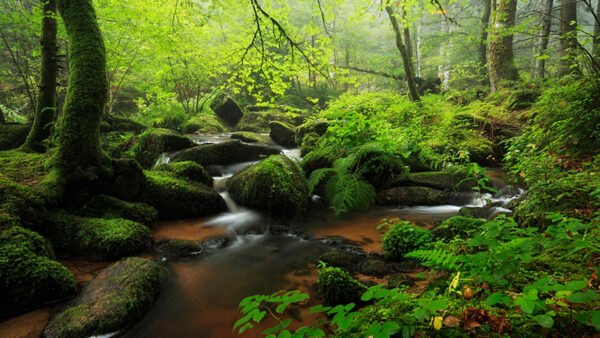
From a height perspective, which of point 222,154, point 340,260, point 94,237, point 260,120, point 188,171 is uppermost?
point 260,120

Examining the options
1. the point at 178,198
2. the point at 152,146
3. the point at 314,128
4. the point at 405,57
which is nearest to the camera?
the point at 178,198

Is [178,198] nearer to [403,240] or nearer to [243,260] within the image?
[243,260]

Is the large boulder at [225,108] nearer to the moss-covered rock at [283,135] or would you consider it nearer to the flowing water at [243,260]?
the moss-covered rock at [283,135]

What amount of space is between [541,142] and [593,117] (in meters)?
0.72

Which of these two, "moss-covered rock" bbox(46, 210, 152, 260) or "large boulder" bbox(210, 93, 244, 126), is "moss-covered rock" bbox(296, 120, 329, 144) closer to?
"moss-covered rock" bbox(46, 210, 152, 260)

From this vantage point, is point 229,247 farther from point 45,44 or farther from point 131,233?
point 45,44

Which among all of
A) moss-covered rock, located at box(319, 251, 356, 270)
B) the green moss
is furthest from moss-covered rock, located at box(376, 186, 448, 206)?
moss-covered rock, located at box(319, 251, 356, 270)

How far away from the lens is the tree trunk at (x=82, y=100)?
423 cm

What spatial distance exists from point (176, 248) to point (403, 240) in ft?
10.2

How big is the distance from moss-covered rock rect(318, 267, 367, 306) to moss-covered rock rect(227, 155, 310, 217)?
276 centimetres

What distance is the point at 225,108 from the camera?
15703mm

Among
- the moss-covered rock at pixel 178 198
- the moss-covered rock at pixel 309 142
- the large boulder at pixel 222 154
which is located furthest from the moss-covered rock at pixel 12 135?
the moss-covered rock at pixel 309 142

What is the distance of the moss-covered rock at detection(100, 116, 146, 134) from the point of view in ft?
29.4

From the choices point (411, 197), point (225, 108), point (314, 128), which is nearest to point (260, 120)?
point (225, 108)
